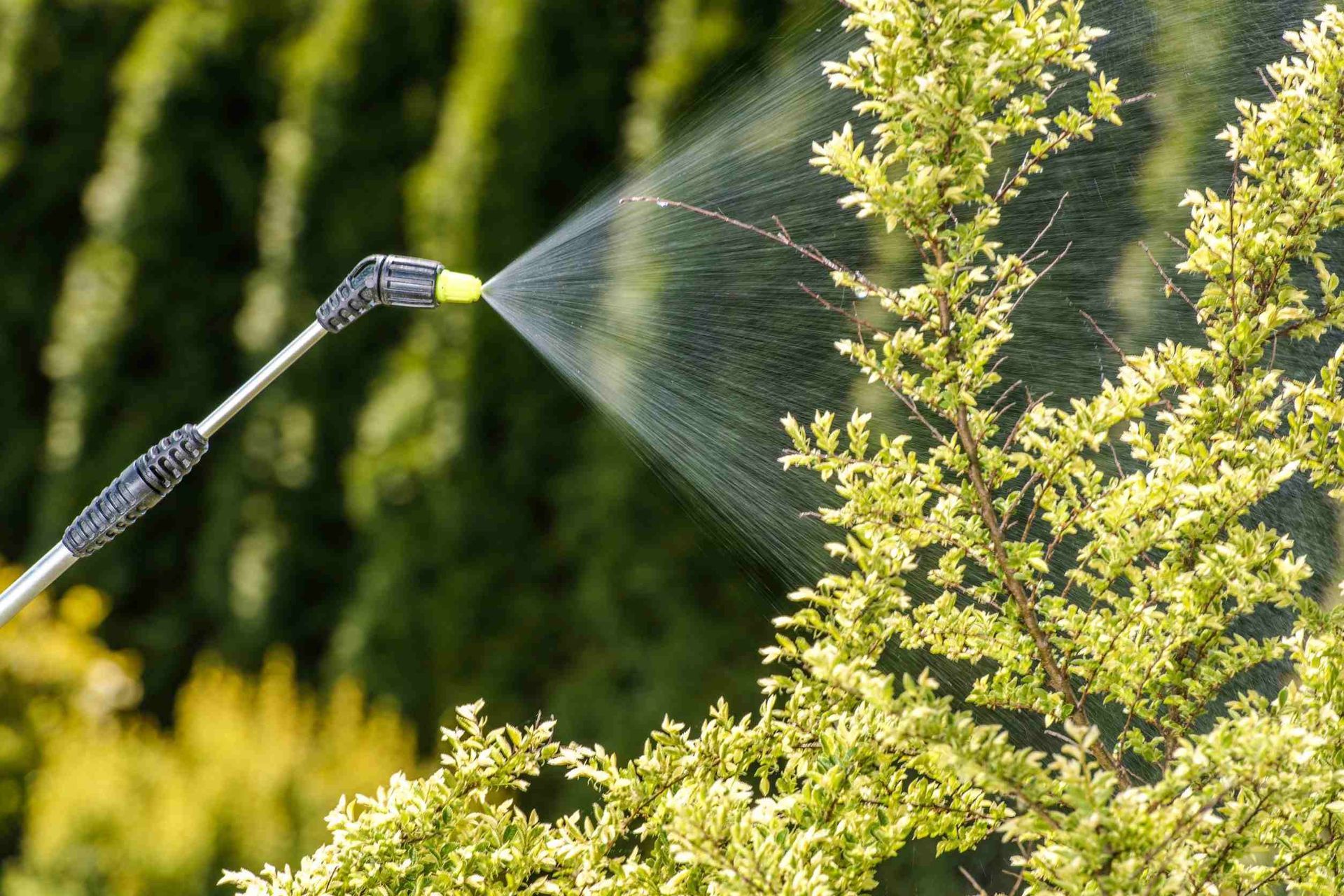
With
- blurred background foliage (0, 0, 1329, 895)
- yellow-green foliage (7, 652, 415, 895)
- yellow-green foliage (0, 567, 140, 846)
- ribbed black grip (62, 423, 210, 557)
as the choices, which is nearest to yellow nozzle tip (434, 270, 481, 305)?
ribbed black grip (62, 423, 210, 557)

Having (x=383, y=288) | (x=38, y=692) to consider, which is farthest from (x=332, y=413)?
(x=383, y=288)

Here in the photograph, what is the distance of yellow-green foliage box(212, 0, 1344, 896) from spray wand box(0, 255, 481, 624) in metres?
0.51

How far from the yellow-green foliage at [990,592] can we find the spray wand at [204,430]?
508 mm

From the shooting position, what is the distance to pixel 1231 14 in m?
3.14

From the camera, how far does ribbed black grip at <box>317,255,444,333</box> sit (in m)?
1.74

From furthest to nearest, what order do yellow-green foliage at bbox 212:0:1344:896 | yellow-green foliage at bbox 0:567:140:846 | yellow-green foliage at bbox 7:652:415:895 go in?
yellow-green foliage at bbox 0:567:140:846 < yellow-green foliage at bbox 7:652:415:895 < yellow-green foliage at bbox 212:0:1344:896

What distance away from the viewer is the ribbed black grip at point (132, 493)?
1.76 meters

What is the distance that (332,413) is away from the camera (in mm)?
5797

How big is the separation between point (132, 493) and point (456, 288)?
1.70ft

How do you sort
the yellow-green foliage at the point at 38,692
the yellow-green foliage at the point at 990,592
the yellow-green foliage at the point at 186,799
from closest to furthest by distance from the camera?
1. the yellow-green foliage at the point at 990,592
2. the yellow-green foliage at the point at 186,799
3. the yellow-green foliage at the point at 38,692

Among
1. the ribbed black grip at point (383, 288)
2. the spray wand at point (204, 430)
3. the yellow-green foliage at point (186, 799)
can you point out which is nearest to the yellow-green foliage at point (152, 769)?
the yellow-green foliage at point (186, 799)

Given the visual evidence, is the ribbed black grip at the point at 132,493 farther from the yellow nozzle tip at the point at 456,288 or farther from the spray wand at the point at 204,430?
the yellow nozzle tip at the point at 456,288

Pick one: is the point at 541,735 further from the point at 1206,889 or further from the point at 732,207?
the point at 732,207

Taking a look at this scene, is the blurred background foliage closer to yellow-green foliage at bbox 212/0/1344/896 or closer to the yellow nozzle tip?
yellow-green foliage at bbox 212/0/1344/896
